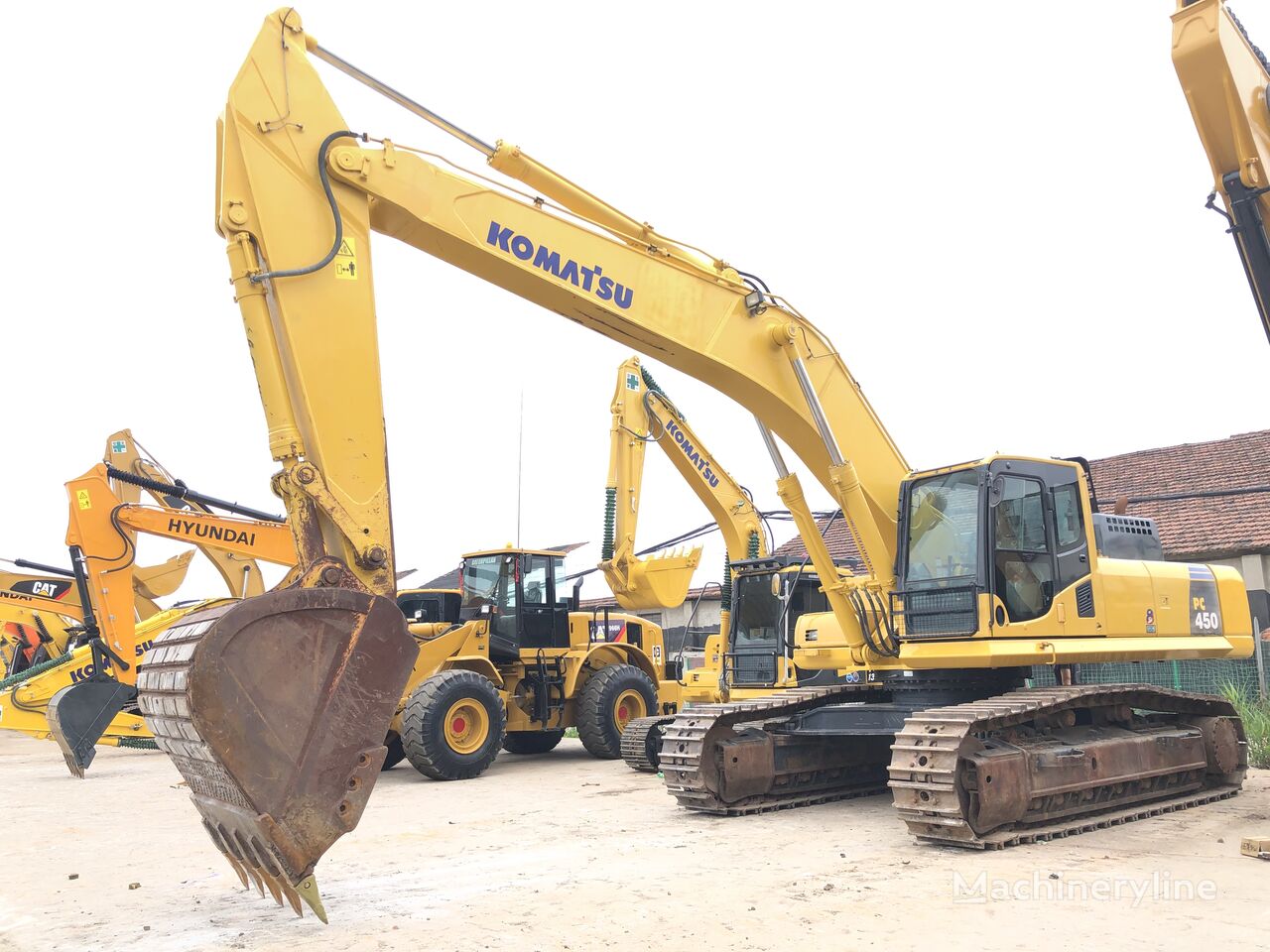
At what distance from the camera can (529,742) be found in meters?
15.6

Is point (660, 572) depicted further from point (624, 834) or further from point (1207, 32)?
point (1207, 32)

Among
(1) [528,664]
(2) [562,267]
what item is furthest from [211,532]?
(2) [562,267]

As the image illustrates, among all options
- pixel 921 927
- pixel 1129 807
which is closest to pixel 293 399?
pixel 921 927

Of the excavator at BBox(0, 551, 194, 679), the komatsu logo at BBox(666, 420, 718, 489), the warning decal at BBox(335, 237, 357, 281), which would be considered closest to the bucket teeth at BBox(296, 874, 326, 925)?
the warning decal at BBox(335, 237, 357, 281)

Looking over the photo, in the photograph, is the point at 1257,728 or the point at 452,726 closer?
the point at 1257,728

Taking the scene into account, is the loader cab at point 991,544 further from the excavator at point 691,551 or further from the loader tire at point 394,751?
the loader tire at point 394,751

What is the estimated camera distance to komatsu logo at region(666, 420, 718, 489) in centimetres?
1538

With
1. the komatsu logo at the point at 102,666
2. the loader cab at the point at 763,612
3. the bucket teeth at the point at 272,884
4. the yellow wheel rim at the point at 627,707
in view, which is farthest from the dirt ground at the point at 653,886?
the yellow wheel rim at the point at 627,707

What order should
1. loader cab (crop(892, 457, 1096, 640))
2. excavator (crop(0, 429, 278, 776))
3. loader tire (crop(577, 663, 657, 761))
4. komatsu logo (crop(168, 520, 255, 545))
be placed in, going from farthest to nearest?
loader tire (crop(577, 663, 657, 761))
excavator (crop(0, 429, 278, 776))
komatsu logo (crop(168, 520, 255, 545))
loader cab (crop(892, 457, 1096, 640))

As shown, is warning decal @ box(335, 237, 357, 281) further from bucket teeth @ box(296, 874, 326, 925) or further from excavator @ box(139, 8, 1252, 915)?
bucket teeth @ box(296, 874, 326, 925)

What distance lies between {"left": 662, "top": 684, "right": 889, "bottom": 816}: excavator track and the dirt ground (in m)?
0.21

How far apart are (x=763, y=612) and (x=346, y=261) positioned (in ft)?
26.8

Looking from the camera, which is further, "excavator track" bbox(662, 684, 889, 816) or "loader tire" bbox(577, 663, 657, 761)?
"loader tire" bbox(577, 663, 657, 761)

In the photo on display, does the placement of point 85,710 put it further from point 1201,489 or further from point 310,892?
point 1201,489
